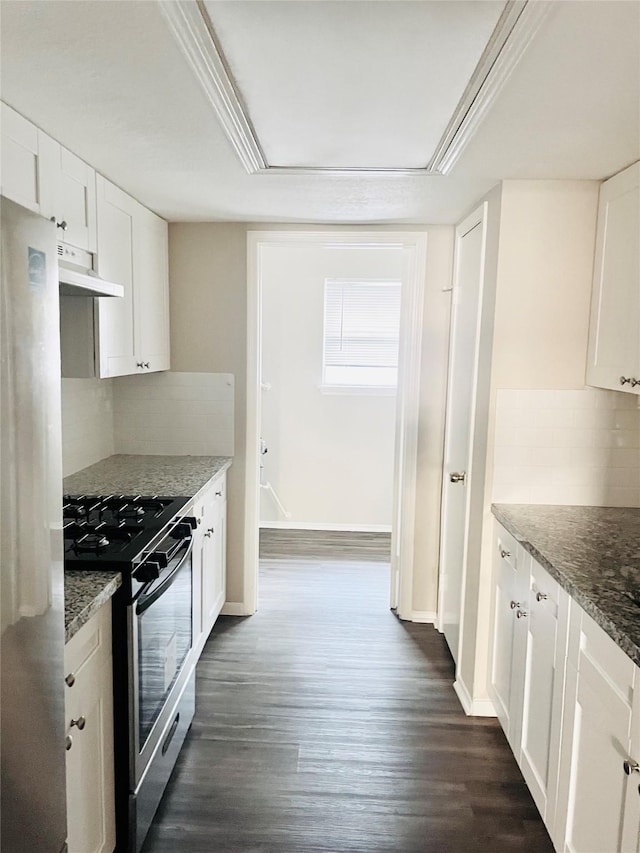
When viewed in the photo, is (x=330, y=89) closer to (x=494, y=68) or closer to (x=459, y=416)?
(x=494, y=68)

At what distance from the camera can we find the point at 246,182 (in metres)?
2.39

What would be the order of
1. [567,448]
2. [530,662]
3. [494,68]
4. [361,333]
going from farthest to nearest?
[361,333]
[567,448]
[530,662]
[494,68]

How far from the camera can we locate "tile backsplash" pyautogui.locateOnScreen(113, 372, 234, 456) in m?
3.36

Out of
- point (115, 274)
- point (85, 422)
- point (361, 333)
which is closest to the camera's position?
point (115, 274)

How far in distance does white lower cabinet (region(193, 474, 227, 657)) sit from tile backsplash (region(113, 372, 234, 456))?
0.27 meters

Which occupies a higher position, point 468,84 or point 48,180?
point 468,84

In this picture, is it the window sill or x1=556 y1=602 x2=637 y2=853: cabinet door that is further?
the window sill

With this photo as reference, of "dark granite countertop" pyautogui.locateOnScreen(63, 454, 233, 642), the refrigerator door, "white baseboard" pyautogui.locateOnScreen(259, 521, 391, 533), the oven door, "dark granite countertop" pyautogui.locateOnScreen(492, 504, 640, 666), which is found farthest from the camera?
"white baseboard" pyautogui.locateOnScreen(259, 521, 391, 533)

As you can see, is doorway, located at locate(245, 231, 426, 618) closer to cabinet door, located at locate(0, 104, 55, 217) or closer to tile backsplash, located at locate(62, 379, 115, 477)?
tile backsplash, located at locate(62, 379, 115, 477)

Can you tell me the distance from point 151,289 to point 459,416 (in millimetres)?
1693

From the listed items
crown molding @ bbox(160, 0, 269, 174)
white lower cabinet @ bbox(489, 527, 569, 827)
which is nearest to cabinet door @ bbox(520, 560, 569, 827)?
white lower cabinet @ bbox(489, 527, 569, 827)

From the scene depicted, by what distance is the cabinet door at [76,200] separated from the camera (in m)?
1.98

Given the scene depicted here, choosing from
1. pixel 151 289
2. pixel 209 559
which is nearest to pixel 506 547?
pixel 209 559

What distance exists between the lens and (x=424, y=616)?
3.48 meters
